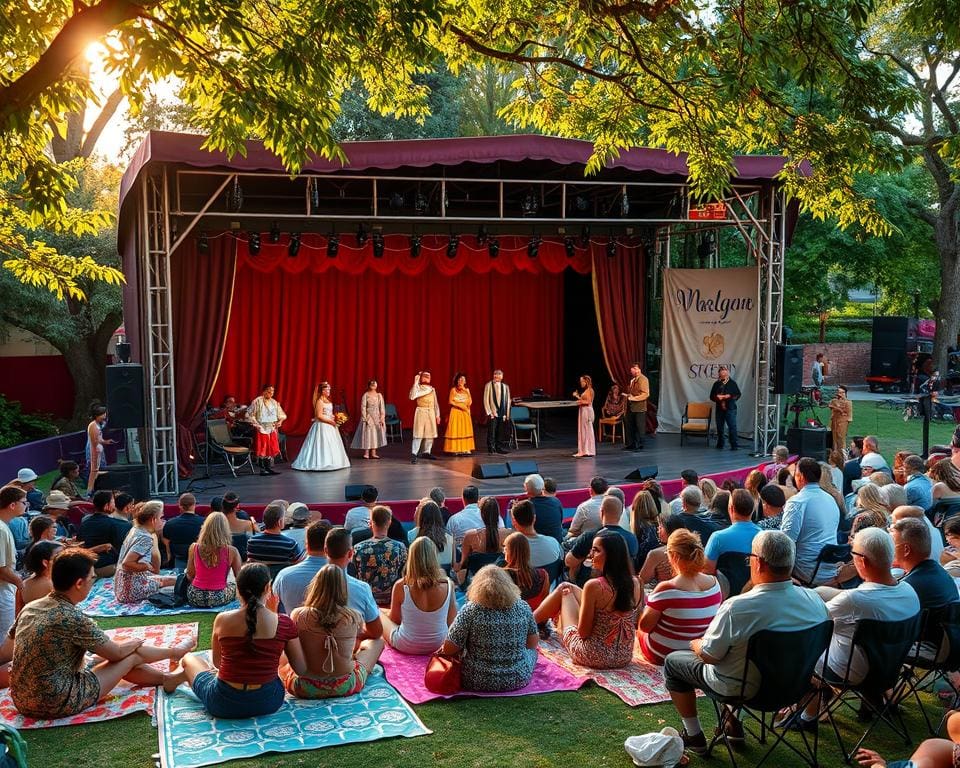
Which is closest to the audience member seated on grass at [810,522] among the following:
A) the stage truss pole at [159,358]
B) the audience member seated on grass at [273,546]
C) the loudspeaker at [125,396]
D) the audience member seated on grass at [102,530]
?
the audience member seated on grass at [273,546]

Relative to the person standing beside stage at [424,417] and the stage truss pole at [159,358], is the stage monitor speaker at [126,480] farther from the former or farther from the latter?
the person standing beside stage at [424,417]

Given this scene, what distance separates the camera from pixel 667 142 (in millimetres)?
8141

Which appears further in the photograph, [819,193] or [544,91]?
[544,91]

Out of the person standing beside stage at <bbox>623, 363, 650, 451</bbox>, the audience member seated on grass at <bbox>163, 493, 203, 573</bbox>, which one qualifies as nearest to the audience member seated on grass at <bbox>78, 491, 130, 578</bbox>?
the audience member seated on grass at <bbox>163, 493, 203, 573</bbox>

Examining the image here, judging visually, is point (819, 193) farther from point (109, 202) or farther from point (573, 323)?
point (109, 202)

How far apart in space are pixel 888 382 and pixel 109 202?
20.8m

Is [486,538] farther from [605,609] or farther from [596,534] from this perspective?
[605,609]

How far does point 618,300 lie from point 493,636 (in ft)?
37.5

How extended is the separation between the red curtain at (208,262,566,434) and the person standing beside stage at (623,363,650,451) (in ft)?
8.67

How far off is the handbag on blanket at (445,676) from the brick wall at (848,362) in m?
24.2

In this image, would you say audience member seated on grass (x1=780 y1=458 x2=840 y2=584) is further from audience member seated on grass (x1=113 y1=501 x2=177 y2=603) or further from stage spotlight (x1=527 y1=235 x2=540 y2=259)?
stage spotlight (x1=527 y1=235 x2=540 y2=259)

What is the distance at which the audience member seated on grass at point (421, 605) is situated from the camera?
5.50m

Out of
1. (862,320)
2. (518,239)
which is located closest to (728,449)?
(518,239)

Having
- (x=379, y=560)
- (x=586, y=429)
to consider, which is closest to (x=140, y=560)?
(x=379, y=560)
